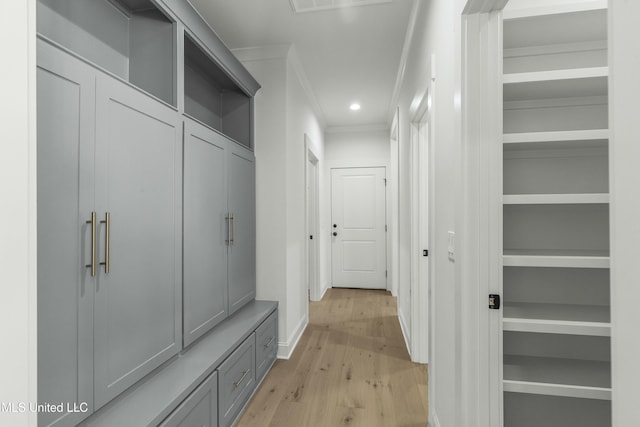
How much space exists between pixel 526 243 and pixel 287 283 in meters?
1.84

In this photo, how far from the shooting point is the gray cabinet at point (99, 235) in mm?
992

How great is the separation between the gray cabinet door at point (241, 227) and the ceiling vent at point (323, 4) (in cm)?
107

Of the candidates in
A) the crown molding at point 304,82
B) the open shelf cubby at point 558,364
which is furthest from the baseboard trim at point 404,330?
the crown molding at point 304,82

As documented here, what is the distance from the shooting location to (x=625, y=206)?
0.45m

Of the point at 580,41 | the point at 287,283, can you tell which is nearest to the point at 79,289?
Result: the point at 287,283

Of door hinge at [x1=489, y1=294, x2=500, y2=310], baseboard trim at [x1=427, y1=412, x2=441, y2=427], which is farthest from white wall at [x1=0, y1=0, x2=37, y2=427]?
baseboard trim at [x1=427, y1=412, x2=441, y2=427]

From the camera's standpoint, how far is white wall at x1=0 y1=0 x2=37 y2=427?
67cm

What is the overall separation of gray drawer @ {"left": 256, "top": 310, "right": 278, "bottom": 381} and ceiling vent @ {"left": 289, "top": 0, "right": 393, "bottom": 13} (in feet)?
7.51

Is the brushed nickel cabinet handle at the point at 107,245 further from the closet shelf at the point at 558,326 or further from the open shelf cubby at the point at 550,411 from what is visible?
the open shelf cubby at the point at 550,411

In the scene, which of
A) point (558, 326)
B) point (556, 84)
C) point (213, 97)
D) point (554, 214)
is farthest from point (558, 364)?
point (213, 97)

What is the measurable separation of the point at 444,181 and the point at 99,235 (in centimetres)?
150

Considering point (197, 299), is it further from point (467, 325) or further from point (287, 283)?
point (467, 325)

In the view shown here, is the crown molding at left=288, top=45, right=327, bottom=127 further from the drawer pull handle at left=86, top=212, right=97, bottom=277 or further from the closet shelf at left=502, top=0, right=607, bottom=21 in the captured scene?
the drawer pull handle at left=86, top=212, right=97, bottom=277

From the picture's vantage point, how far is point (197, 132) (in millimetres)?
1818
